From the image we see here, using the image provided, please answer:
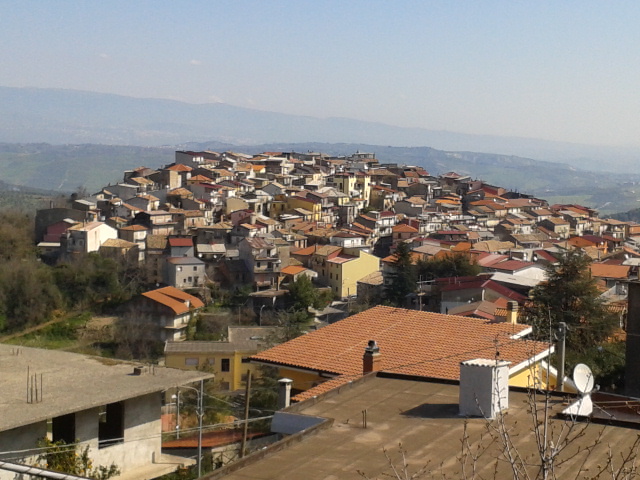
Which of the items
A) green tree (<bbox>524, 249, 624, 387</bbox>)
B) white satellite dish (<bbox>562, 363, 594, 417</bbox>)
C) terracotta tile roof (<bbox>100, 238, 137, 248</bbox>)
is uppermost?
white satellite dish (<bbox>562, 363, 594, 417</bbox>)

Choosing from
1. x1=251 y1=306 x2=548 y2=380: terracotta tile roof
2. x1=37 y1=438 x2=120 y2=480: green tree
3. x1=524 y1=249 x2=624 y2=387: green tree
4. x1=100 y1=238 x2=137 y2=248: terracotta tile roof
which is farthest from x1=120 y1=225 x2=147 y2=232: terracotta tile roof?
x1=37 y1=438 x2=120 y2=480: green tree

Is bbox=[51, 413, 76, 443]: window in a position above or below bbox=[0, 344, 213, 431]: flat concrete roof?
below

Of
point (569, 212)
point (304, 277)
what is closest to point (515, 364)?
point (304, 277)

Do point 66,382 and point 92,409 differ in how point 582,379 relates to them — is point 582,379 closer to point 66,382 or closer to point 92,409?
point 92,409

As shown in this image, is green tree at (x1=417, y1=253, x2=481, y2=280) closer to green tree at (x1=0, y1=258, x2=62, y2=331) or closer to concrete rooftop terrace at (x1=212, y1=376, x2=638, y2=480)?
green tree at (x1=0, y1=258, x2=62, y2=331)

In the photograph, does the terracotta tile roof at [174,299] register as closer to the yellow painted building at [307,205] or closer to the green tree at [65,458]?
the yellow painted building at [307,205]

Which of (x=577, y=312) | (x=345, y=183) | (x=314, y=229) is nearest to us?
(x=577, y=312)

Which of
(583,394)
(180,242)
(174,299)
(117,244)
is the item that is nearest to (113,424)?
(583,394)

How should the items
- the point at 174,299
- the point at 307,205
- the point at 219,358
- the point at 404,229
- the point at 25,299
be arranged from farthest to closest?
the point at 307,205 → the point at 404,229 → the point at 25,299 → the point at 174,299 → the point at 219,358
